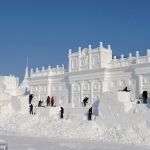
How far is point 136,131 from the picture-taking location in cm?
2325

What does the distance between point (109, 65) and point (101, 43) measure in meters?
3.87

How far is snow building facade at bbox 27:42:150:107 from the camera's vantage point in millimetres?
36844

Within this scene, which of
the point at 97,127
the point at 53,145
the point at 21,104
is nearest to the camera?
the point at 53,145

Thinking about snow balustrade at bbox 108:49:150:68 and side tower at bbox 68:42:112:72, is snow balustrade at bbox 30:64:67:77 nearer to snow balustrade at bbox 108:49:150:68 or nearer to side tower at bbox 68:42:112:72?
side tower at bbox 68:42:112:72

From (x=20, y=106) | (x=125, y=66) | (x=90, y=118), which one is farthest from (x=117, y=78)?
(x=20, y=106)

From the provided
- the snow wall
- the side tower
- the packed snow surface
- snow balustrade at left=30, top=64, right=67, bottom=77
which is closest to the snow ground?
the packed snow surface

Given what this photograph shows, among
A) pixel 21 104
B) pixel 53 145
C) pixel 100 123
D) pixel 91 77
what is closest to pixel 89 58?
pixel 91 77

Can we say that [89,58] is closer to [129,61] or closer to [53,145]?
[129,61]

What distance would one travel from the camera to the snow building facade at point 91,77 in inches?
1451

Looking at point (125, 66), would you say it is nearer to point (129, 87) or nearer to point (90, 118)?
point (129, 87)

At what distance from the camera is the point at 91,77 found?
41.8 metres

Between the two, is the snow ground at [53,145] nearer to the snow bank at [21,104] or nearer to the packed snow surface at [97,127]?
the packed snow surface at [97,127]

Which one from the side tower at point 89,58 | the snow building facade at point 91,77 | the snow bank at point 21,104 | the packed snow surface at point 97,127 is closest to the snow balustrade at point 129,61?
the snow building facade at point 91,77

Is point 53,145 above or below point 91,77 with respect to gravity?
below
